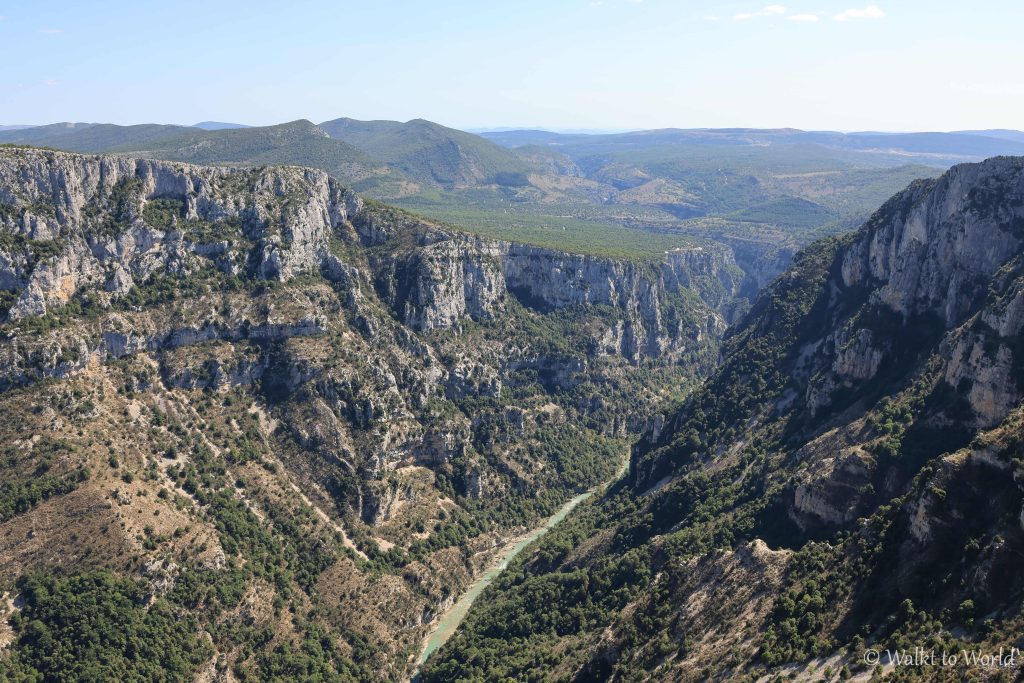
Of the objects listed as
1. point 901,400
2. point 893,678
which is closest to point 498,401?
point 901,400

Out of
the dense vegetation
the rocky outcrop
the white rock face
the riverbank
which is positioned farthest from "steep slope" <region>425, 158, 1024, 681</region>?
the rocky outcrop

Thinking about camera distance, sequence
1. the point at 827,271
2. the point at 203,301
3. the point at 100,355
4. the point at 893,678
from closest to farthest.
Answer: the point at 893,678
the point at 100,355
the point at 203,301
the point at 827,271

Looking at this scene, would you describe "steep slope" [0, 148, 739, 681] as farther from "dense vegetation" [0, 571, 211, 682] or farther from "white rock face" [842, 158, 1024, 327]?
"white rock face" [842, 158, 1024, 327]

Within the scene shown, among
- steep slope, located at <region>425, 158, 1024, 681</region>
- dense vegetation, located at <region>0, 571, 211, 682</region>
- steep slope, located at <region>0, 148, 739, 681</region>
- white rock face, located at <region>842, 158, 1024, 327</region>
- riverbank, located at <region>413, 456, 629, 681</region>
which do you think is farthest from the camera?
riverbank, located at <region>413, 456, 629, 681</region>

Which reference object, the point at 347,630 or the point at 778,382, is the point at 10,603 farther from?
the point at 778,382

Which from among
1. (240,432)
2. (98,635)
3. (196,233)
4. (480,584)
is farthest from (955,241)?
(196,233)

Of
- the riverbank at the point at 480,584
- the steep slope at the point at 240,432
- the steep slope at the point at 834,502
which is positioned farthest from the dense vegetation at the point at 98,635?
the steep slope at the point at 834,502
